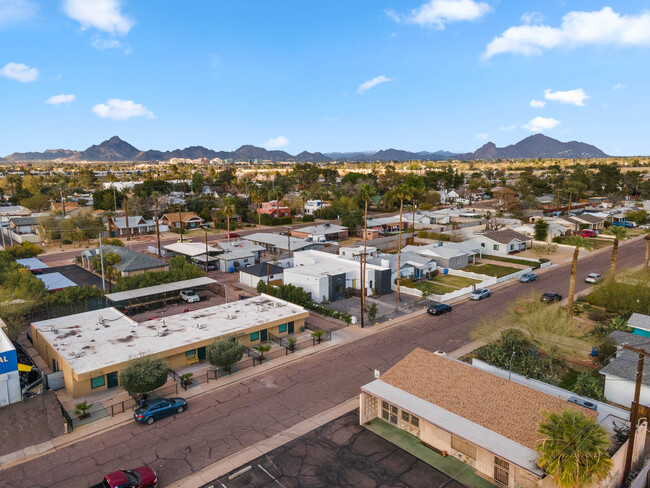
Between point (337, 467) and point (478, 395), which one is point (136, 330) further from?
point (478, 395)

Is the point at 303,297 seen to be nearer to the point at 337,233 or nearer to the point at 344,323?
the point at 344,323

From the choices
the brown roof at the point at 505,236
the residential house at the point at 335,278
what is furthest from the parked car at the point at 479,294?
the brown roof at the point at 505,236

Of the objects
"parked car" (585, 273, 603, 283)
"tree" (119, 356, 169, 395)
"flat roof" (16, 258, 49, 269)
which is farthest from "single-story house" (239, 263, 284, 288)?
"parked car" (585, 273, 603, 283)

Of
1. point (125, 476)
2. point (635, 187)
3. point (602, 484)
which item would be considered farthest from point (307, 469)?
point (635, 187)

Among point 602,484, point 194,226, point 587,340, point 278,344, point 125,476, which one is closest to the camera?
point 602,484

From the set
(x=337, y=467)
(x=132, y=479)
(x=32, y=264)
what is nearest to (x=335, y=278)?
(x=337, y=467)

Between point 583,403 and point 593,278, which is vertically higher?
point 583,403

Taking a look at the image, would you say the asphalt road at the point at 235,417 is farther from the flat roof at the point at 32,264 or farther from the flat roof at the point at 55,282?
the flat roof at the point at 32,264
